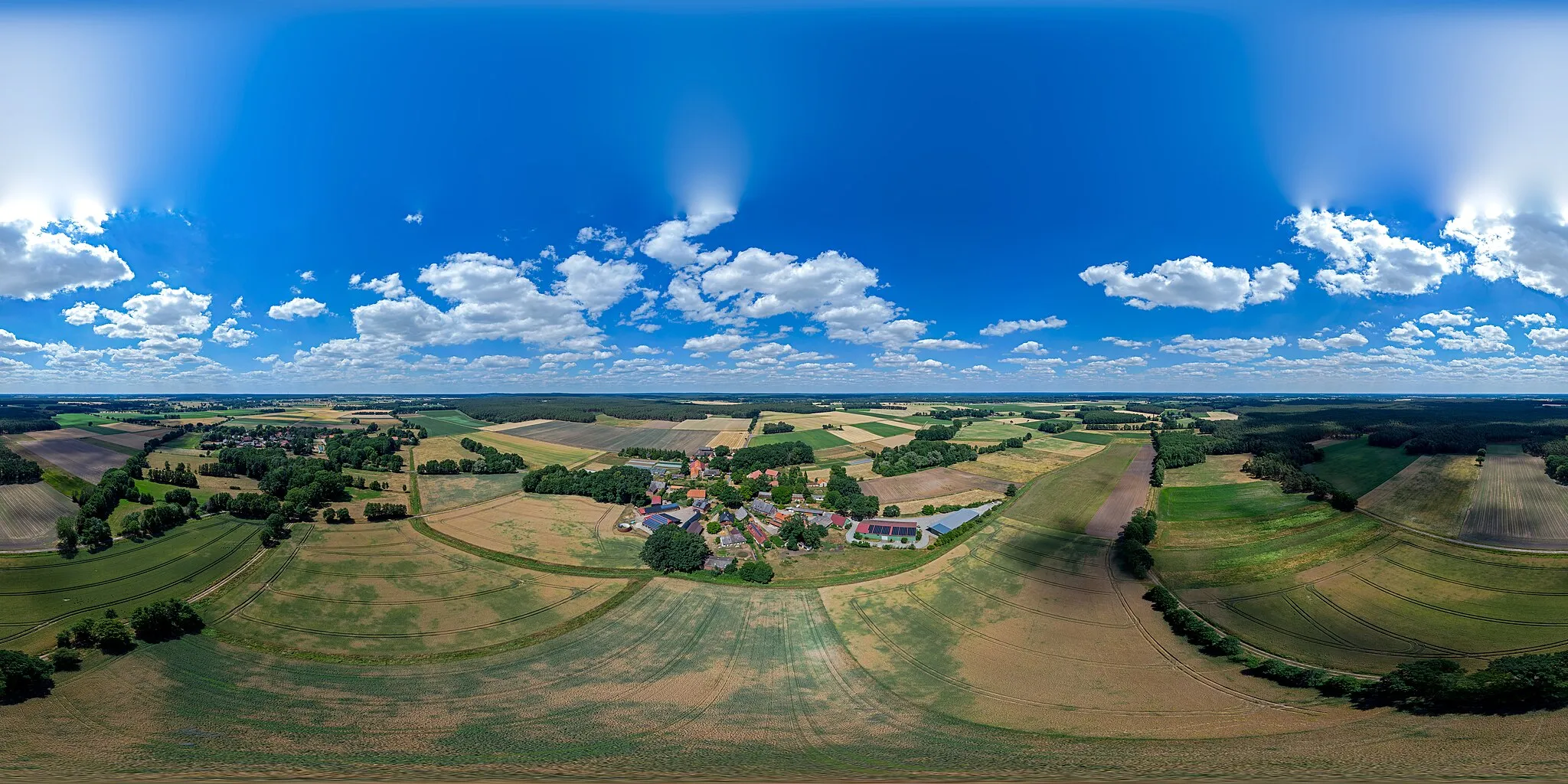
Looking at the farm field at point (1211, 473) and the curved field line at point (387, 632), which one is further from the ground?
the farm field at point (1211, 473)

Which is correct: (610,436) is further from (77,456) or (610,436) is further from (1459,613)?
(1459,613)

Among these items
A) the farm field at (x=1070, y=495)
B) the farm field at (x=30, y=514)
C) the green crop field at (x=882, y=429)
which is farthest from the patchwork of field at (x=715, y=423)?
the farm field at (x=30, y=514)

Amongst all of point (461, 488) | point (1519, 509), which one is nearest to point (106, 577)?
point (461, 488)

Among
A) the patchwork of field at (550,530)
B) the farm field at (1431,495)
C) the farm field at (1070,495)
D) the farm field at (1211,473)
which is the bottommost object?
the patchwork of field at (550,530)

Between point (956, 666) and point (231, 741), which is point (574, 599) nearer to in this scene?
point (231, 741)

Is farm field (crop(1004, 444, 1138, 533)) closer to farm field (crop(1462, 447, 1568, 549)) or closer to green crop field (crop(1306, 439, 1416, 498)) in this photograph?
green crop field (crop(1306, 439, 1416, 498))

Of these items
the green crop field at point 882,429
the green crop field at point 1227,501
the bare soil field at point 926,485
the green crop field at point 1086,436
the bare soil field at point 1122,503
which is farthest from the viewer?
the green crop field at point 882,429

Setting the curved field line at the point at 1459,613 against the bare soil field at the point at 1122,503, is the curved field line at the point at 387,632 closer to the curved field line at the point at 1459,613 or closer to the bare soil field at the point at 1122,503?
the bare soil field at the point at 1122,503

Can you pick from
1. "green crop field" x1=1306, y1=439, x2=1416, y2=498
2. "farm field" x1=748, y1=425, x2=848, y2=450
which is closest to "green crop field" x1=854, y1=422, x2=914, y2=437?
"farm field" x1=748, y1=425, x2=848, y2=450
